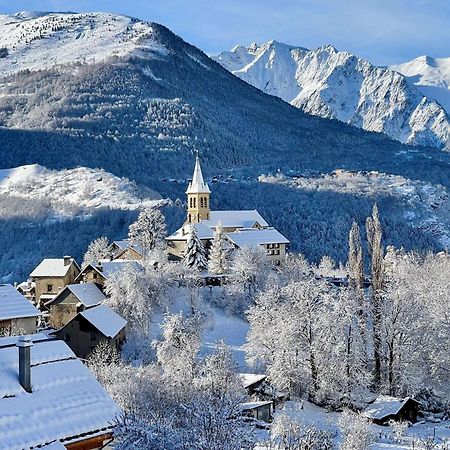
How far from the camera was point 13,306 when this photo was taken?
54.5 meters

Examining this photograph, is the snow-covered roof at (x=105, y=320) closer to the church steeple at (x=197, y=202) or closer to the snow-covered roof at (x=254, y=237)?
the snow-covered roof at (x=254, y=237)

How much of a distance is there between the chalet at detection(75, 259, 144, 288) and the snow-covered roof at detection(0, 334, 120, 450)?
138 feet

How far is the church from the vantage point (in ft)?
283

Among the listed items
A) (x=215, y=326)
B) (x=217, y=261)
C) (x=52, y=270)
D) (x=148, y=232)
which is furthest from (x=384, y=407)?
(x=148, y=232)

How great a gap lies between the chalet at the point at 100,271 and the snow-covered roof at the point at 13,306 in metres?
13.9

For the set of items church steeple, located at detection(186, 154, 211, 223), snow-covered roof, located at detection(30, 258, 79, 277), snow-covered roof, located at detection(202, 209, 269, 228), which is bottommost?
snow-covered roof, located at detection(30, 258, 79, 277)

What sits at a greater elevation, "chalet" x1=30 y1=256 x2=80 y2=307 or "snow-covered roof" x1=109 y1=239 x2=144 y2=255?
"snow-covered roof" x1=109 y1=239 x2=144 y2=255

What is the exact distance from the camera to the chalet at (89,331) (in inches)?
2302

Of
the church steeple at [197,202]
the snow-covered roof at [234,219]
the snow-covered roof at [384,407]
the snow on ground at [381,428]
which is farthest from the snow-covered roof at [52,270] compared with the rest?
the snow-covered roof at [384,407]

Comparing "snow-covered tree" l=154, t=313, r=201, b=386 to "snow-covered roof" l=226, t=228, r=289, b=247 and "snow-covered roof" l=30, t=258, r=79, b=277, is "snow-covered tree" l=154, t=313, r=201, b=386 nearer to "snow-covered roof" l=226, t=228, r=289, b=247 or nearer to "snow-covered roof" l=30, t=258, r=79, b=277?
"snow-covered roof" l=30, t=258, r=79, b=277

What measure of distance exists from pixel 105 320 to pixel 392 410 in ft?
73.0

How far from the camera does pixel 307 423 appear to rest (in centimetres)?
4862

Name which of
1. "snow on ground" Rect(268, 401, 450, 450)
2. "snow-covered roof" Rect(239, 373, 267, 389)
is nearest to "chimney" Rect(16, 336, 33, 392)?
"snow on ground" Rect(268, 401, 450, 450)

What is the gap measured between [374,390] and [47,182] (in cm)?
14833
